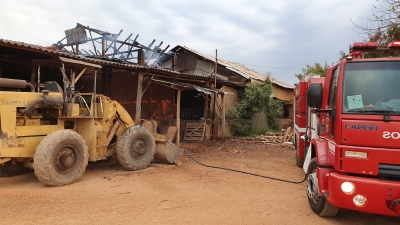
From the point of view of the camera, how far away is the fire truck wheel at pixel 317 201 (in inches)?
171

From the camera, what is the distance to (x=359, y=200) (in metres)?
3.63

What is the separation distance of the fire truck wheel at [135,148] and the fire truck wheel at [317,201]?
4.50m

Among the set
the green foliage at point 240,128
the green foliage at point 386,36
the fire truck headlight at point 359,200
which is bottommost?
the fire truck headlight at point 359,200

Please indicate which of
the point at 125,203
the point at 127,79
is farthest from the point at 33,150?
the point at 127,79

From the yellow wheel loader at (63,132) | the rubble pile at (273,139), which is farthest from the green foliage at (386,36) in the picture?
the yellow wheel loader at (63,132)

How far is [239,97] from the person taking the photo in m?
17.8

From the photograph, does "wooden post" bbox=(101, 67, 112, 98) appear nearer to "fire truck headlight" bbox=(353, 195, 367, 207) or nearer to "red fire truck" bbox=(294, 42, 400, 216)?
"red fire truck" bbox=(294, 42, 400, 216)

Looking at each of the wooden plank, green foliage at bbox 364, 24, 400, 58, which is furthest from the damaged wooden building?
green foliage at bbox 364, 24, 400, 58

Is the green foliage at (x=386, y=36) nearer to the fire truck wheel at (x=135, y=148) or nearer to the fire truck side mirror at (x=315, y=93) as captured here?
the fire truck side mirror at (x=315, y=93)

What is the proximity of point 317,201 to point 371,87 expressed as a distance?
1.88 meters

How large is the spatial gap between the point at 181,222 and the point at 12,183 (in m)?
4.21

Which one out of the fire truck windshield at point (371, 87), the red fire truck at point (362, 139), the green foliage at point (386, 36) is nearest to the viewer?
the red fire truck at point (362, 139)

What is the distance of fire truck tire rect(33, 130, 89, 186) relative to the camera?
565 cm

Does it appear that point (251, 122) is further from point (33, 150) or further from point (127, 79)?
point (33, 150)
